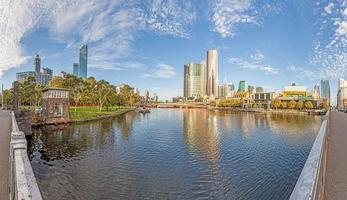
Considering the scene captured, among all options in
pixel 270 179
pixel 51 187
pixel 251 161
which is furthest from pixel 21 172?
pixel 251 161

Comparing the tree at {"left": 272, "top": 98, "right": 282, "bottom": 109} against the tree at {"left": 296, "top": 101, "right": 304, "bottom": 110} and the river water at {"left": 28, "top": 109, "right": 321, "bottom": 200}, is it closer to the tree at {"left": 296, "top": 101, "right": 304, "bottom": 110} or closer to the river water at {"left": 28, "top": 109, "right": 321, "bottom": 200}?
the tree at {"left": 296, "top": 101, "right": 304, "bottom": 110}

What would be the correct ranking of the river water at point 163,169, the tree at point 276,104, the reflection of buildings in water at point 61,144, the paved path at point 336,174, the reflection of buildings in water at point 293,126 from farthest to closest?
the tree at point 276,104
the reflection of buildings in water at point 293,126
the reflection of buildings in water at point 61,144
the river water at point 163,169
the paved path at point 336,174

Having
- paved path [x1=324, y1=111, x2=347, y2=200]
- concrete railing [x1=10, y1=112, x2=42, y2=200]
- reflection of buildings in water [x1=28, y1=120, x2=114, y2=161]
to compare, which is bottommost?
reflection of buildings in water [x1=28, y1=120, x2=114, y2=161]

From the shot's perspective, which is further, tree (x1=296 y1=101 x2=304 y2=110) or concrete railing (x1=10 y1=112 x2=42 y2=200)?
tree (x1=296 y1=101 x2=304 y2=110)

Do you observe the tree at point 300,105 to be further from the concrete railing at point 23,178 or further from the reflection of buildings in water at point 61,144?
the concrete railing at point 23,178

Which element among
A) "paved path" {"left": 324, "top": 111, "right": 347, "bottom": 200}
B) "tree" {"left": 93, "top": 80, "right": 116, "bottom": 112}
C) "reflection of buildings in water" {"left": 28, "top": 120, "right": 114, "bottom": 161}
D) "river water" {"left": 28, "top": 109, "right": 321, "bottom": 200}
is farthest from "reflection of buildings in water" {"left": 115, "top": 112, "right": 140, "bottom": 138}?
"paved path" {"left": 324, "top": 111, "right": 347, "bottom": 200}

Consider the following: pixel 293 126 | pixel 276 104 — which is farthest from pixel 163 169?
pixel 276 104

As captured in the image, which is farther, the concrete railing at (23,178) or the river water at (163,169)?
the river water at (163,169)

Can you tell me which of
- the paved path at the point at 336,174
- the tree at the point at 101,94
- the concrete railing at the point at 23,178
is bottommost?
the paved path at the point at 336,174

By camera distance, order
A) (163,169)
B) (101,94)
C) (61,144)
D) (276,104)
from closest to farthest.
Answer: (163,169), (61,144), (101,94), (276,104)

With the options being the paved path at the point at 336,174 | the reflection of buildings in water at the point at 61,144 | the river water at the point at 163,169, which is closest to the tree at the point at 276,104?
the river water at the point at 163,169

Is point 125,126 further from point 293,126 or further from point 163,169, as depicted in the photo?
point 293,126

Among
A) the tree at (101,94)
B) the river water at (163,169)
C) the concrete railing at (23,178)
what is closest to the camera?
the concrete railing at (23,178)


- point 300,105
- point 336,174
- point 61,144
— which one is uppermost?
point 300,105
